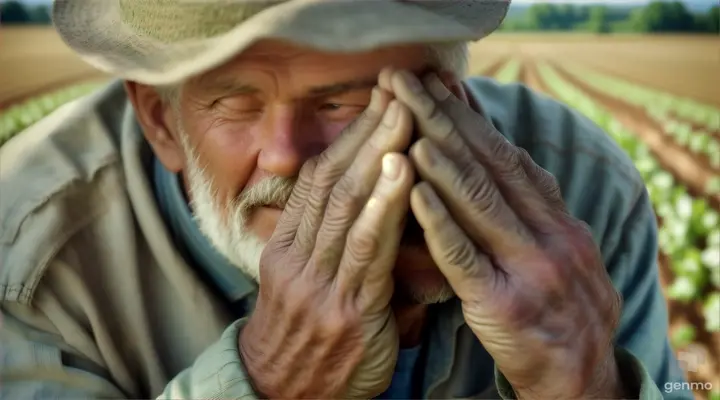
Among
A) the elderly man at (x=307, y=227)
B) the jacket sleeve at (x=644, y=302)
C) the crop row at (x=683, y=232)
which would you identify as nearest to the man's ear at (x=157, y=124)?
the elderly man at (x=307, y=227)

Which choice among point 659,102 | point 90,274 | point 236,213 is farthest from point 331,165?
point 659,102

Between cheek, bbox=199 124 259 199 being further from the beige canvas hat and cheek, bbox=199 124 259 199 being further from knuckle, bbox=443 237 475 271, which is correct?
knuckle, bbox=443 237 475 271

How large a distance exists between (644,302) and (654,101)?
3.60 metres

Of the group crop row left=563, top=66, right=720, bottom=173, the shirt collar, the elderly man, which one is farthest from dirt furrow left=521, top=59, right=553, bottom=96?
the shirt collar

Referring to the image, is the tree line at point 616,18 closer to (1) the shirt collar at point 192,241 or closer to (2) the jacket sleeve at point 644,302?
(2) the jacket sleeve at point 644,302

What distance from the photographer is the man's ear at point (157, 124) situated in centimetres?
161

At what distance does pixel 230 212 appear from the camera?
1.50m

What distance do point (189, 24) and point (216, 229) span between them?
1.52 ft

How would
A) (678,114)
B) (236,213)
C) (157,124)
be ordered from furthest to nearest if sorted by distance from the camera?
1. (678,114)
2. (157,124)
3. (236,213)

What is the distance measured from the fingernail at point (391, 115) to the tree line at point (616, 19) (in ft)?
4.16

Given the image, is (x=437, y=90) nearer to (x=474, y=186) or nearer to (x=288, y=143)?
(x=474, y=186)

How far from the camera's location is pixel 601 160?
1903mm

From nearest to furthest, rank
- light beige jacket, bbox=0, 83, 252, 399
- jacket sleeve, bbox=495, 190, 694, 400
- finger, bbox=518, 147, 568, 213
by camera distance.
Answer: finger, bbox=518, 147, 568, 213 < light beige jacket, bbox=0, 83, 252, 399 < jacket sleeve, bbox=495, 190, 694, 400

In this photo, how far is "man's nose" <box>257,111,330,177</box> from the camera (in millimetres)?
1302
